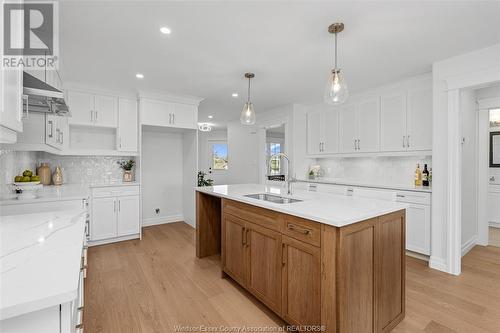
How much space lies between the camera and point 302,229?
5.34 feet

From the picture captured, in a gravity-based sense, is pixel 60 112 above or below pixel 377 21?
below

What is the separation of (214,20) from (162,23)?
46 cm

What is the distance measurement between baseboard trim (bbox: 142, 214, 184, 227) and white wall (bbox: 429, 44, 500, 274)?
4.41 m

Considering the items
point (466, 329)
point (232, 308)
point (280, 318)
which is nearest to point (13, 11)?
point (232, 308)

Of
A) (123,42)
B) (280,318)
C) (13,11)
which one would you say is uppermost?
(123,42)

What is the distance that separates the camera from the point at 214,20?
2027mm

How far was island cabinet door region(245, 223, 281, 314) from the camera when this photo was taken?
1.86 metres

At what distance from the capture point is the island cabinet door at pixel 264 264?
1858 mm

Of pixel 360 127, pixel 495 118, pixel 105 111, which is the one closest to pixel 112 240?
pixel 105 111

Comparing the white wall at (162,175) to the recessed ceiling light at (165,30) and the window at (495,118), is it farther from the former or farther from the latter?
the window at (495,118)

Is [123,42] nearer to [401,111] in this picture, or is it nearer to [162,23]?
[162,23]

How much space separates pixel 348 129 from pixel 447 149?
1.63 metres

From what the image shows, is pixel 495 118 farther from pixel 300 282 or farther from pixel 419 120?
pixel 300 282

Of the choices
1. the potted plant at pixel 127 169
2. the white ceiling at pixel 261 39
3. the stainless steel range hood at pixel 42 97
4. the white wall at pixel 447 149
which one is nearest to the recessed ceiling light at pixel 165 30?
the white ceiling at pixel 261 39
